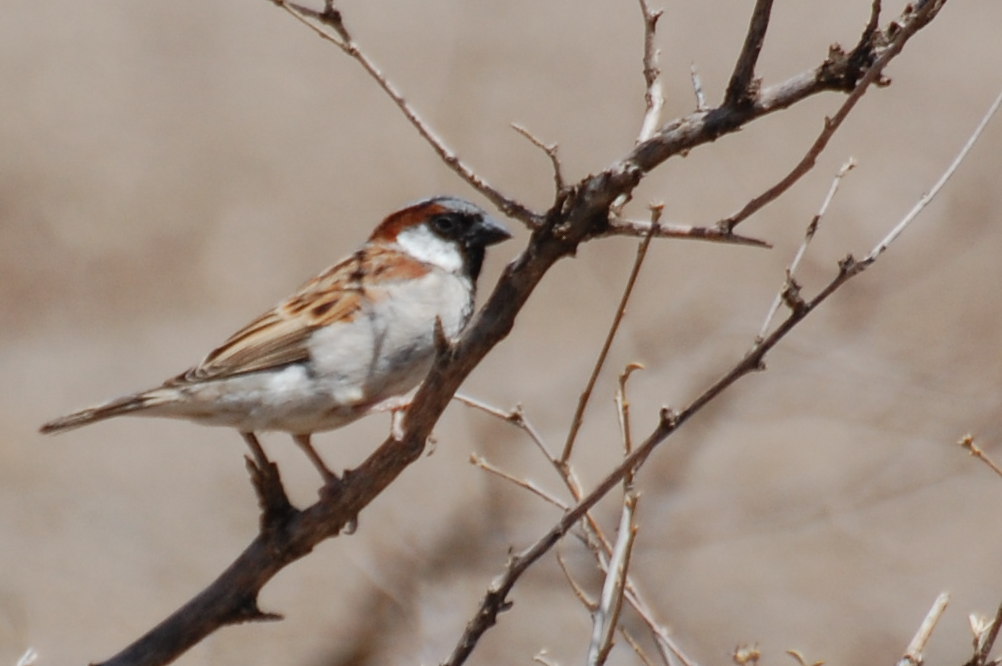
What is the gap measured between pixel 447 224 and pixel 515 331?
6.51 feet

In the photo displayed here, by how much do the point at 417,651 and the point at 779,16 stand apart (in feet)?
8.72

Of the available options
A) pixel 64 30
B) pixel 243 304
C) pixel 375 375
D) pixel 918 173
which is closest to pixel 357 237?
pixel 243 304

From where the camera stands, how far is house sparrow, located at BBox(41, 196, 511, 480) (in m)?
2.85

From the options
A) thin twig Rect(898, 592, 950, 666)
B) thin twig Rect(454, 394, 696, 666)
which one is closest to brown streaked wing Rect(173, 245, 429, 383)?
thin twig Rect(454, 394, 696, 666)

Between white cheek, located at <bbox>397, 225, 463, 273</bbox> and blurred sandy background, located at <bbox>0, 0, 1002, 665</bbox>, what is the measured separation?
1.19m

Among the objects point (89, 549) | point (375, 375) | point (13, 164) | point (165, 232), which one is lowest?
point (375, 375)

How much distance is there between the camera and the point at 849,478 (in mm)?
4934

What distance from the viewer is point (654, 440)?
1644mm

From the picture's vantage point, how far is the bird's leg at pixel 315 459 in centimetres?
269

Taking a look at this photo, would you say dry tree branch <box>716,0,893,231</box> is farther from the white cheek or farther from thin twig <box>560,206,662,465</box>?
the white cheek

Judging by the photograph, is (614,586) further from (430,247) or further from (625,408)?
(430,247)

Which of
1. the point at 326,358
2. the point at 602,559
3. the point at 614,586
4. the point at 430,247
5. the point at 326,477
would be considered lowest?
the point at 614,586

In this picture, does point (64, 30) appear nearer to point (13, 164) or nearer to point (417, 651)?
point (13, 164)

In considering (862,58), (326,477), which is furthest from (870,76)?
(326,477)
